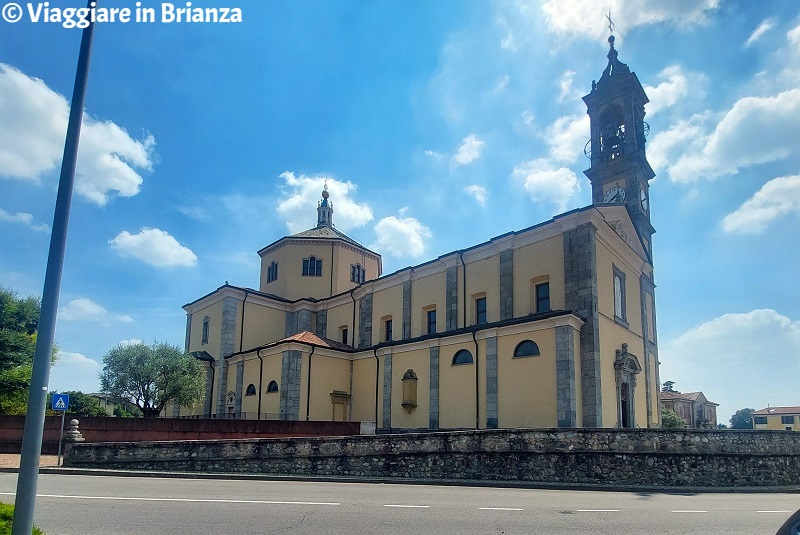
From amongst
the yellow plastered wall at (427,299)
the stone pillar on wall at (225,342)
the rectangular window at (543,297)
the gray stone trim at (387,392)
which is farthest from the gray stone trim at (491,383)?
the stone pillar on wall at (225,342)

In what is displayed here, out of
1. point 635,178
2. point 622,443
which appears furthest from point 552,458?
point 635,178

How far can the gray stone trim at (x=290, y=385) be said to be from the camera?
3019 centimetres

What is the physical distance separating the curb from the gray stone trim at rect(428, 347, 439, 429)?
1089cm

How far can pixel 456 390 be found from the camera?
26.8 meters

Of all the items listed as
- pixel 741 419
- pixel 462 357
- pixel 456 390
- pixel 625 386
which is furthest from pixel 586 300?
pixel 741 419

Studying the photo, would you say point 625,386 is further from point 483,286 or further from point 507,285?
point 483,286

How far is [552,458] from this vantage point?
1655 cm

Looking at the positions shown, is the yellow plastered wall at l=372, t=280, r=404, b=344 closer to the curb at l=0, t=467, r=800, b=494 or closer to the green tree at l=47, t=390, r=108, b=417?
the curb at l=0, t=467, r=800, b=494

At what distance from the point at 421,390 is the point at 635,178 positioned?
19.2m

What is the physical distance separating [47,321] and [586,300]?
2225 cm

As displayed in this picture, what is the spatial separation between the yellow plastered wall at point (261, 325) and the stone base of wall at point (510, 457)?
1994 centimetres

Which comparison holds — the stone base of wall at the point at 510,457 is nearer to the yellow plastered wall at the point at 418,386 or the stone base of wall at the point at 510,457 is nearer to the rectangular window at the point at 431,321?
the yellow plastered wall at the point at 418,386

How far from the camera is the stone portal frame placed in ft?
83.6

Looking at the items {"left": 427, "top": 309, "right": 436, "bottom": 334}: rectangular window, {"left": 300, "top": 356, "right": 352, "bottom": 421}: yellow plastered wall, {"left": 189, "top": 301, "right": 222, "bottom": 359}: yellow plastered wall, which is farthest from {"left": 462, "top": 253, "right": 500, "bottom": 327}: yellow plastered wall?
{"left": 189, "top": 301, "right": 222, "bottom": 359}: yellow plastered wall
